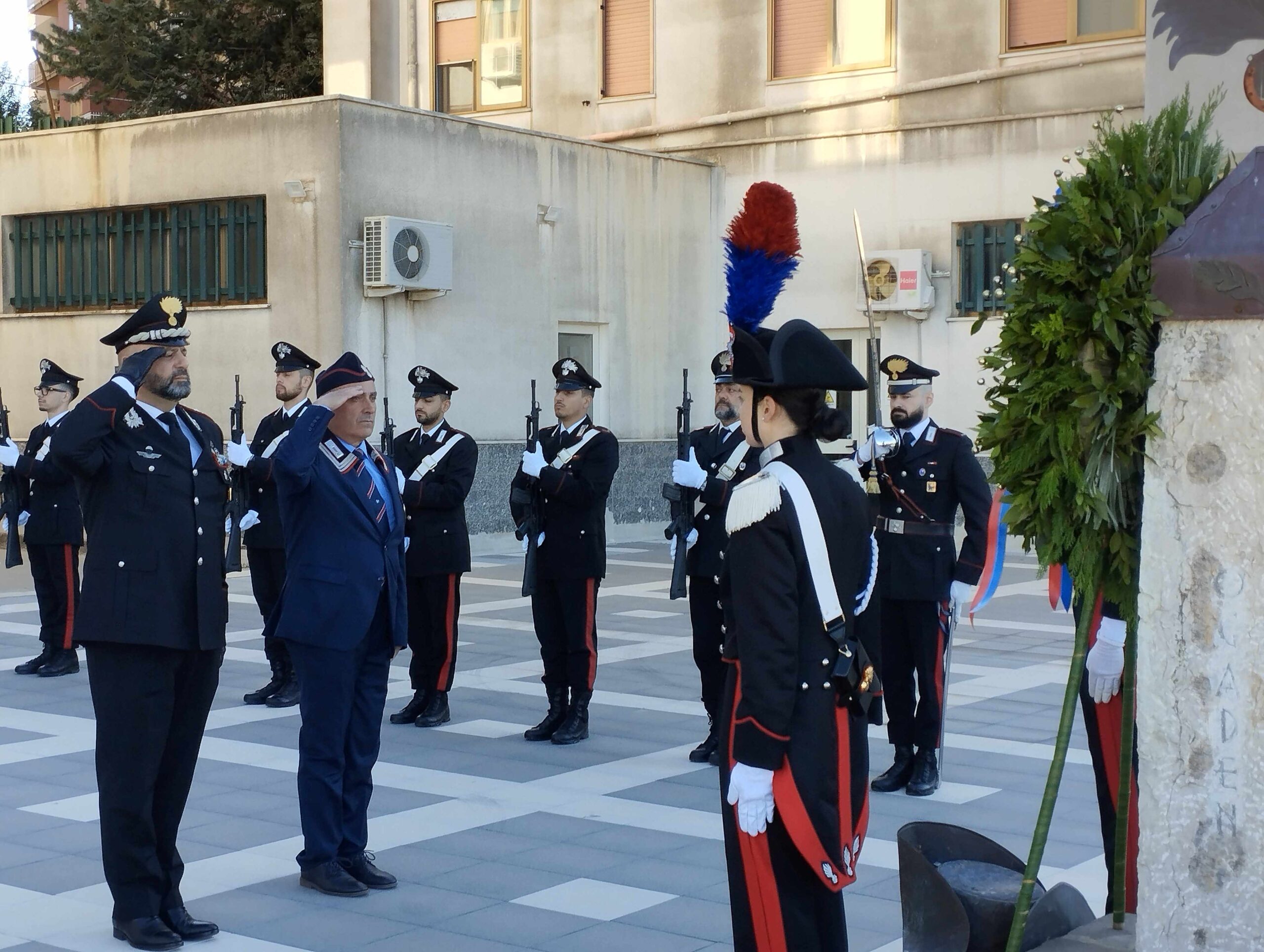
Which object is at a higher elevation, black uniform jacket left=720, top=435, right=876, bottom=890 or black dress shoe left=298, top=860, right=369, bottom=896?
black uniform jacket left=720, top=435, right=876, bottom=890

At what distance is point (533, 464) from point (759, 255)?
4.34 meters

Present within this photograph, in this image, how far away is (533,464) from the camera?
28.1ft

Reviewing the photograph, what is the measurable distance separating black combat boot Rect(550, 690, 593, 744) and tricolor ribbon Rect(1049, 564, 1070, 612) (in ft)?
13.3

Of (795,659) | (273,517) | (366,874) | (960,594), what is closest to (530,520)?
(273,517)

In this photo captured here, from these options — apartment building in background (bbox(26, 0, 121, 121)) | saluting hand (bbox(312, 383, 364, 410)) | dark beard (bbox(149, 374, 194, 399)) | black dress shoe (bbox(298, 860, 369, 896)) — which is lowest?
black dress shoe (bbox(298, 860, 369, 896))

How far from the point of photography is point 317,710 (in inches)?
227

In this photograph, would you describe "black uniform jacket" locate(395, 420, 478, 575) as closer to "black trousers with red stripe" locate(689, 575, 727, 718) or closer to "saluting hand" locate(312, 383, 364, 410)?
"black trousers with red stripe" locate(689, 575, 727, 718)

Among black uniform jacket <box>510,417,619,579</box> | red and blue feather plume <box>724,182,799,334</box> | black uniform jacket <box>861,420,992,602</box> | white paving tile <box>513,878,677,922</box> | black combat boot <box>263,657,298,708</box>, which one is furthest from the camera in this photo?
black combat boot <box>263,657,298,708</box>

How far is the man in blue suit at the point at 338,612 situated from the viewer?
5762mm

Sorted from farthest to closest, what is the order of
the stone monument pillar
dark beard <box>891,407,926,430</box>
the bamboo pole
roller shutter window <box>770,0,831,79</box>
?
roller shutter window <box>770,0,831,79</box> < dark beard <box>891,407,926,430</box> < the bamboo pole < the stone monument pillar

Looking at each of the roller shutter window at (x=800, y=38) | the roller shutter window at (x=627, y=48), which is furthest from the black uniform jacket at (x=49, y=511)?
the roller shutter window at (x=627, y=48)

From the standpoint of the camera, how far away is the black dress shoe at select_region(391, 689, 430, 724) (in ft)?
29.1

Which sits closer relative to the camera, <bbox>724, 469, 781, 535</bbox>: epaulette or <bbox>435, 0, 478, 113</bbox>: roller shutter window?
<bbox>724, 469, 781, 535</bbox>: epaulette

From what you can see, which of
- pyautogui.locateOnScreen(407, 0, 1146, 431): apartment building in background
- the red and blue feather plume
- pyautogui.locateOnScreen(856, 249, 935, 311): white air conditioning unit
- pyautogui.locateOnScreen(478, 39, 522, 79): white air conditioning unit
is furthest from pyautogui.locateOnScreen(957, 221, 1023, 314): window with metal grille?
the red and blue feather plume
